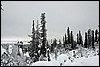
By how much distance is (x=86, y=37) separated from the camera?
9519 centimetres

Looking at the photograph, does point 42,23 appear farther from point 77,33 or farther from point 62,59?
point 77,33

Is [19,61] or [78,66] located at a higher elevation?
[78,66]

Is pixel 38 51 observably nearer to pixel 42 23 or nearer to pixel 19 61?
pixel 42 23

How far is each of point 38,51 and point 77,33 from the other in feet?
255

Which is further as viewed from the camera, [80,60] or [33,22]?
[33,22]

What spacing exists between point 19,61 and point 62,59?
16.4ft

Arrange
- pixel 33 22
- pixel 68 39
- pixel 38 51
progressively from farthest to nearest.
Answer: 1. pixel 68 39
2. pixel 33 22
3. pixel 38 51

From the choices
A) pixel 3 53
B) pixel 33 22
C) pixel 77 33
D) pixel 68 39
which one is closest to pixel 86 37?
pixel 68 39

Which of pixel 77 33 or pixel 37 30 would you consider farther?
pixel 77 33

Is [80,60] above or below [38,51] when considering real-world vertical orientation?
above

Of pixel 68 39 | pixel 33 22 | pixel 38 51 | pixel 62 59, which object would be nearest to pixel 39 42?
pixel 38 51

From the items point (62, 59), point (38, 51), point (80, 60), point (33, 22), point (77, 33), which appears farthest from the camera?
point (77, 33)

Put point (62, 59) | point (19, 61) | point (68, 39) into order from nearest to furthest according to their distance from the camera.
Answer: point (62, 59)
point (19, 61)
point (68, 39)

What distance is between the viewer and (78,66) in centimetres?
634
